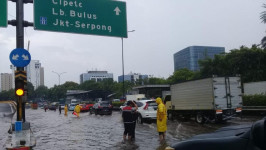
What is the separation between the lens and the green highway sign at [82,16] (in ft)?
35.9

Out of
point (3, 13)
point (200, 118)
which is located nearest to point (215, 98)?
point (200, 118)

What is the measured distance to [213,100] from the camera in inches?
674

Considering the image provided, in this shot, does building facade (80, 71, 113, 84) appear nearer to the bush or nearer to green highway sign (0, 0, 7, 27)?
the bush

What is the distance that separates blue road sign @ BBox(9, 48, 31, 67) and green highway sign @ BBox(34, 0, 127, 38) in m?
1.41

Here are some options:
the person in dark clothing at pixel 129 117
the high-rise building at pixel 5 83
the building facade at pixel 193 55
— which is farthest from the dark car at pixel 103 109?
the high-rise building at pixel 5 83

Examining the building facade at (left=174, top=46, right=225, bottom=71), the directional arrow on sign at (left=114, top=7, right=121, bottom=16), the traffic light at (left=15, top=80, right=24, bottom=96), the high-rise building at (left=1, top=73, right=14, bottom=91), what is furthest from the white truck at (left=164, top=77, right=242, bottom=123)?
the high-rise building at (left=1, top=73, right=14, bottom=91)

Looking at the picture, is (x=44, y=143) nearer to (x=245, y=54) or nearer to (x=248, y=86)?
(x=248, y=86)

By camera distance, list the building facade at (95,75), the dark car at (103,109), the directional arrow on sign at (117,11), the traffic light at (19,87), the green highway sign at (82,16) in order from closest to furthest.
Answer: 1. the traffic light at (19,87)
2. the green highway sign at (82,16)
3. the directional arrow on sign at (117,11)
4. the dark car at (103,109)
5. the building facade at (95,75)

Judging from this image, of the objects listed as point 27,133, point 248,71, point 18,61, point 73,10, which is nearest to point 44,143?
point 27,133

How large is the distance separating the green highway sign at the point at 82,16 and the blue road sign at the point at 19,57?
4.64 ft

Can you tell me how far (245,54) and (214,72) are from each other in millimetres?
7004

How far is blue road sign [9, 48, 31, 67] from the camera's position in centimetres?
964

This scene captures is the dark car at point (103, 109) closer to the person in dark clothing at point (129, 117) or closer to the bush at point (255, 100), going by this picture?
the bush at point (255, 100)

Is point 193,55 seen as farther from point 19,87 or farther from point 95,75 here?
point 19,87
